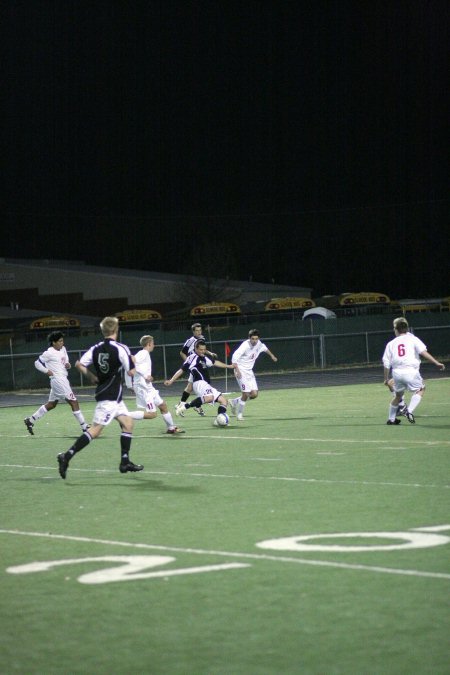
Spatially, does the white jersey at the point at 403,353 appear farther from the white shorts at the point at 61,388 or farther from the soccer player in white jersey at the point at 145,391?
the white shorts at the point at 61,388

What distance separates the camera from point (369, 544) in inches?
364

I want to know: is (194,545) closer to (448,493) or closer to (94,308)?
(448,493)

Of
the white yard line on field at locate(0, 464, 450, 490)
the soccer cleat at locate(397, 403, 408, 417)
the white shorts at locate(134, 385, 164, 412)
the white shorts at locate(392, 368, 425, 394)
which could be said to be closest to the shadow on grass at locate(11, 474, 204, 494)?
the white yard line on field at locate(0, 464, 450, 490)

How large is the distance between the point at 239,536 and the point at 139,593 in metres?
2.18

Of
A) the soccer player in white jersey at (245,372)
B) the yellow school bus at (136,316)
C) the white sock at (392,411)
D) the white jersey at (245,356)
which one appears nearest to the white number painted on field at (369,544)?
the white sock at (392,411)

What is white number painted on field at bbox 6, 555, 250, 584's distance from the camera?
331 inches

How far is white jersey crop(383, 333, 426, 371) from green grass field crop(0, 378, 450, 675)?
326cm

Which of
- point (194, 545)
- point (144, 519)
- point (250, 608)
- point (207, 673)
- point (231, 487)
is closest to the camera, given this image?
point (207, 673)

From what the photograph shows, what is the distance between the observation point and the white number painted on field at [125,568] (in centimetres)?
841

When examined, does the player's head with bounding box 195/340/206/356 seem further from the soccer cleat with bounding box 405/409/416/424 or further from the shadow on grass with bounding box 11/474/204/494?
the shadow on grass with bounding box 11/474/204/494

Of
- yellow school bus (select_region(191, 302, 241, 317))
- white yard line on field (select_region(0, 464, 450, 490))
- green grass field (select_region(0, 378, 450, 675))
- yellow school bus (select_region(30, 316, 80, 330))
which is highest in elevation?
yellow school bus (select_region(191, 302, 241, 317))

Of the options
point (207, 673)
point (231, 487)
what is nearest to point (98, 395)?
point (231, 487)

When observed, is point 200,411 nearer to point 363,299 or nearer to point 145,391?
point 145,391

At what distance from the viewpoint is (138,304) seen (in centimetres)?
8162
